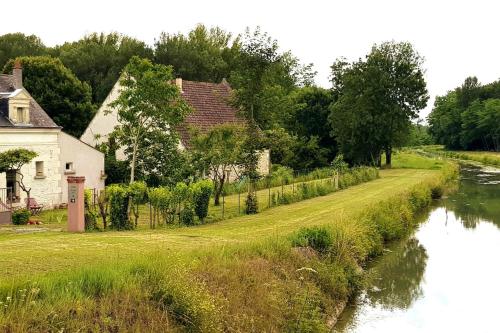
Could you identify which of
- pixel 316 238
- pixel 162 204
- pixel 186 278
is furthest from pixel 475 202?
pixel 186 278

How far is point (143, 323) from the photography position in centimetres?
914

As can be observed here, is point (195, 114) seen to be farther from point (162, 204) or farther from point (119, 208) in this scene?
point (119, 208)

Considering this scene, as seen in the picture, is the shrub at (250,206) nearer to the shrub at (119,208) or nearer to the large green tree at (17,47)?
the shrub at (119,208)

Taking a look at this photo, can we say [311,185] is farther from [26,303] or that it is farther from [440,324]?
[26,303]

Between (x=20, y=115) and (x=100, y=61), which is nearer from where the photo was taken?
(x=20, y=115)

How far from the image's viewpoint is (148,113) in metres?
25.9

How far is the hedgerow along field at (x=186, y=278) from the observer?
8.55 meters

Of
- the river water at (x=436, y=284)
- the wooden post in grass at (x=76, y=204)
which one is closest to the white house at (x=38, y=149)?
the wooden post in grass at (x=76, y=204)

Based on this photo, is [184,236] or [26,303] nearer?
[26,303]

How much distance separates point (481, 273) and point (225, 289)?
1110 centimetres

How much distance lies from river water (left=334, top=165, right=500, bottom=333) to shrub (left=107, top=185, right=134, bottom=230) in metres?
7.97

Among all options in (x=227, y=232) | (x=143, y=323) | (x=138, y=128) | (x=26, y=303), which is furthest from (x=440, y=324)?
(x=138, y=128)

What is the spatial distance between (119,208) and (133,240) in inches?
156

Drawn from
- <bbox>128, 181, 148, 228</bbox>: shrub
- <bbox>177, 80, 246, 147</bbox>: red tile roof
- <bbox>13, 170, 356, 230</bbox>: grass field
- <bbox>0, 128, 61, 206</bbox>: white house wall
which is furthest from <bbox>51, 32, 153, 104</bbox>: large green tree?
<bbox>128, 181, 148, 228</bbox>: shrub
